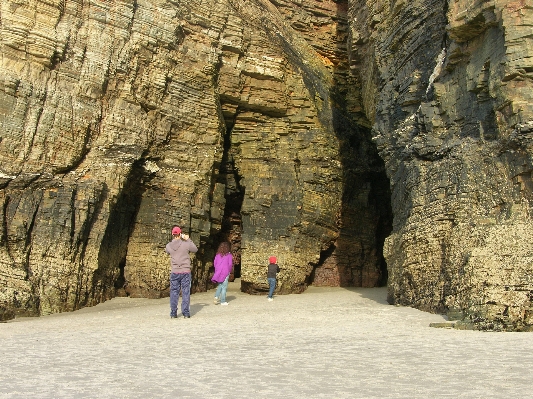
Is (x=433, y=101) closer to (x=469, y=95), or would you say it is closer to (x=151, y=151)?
(x=469, y=95)

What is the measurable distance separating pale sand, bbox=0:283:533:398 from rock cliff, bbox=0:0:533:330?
243cm

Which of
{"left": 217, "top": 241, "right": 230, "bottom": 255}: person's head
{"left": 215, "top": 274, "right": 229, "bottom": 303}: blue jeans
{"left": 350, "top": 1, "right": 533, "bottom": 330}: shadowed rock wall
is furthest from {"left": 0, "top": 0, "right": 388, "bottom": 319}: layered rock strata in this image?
{"left": 350, "top": 1, "right": 533, "bottom": 330}: shadowed rock wall

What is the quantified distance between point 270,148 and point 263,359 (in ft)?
47.9

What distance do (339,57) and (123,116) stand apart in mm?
11536

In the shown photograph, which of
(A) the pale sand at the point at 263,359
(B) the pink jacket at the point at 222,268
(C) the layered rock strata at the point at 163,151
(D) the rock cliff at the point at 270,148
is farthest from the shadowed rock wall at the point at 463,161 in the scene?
(C) the layered rock strata at the point at 163,151

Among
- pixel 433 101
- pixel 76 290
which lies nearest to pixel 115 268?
pixel 76 290

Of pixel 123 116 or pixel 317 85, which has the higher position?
pixel 317 85

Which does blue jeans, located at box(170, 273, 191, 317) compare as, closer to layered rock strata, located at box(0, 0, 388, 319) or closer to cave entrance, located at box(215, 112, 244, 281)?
layered rock strata, located at box(0, 0, 388, 319)

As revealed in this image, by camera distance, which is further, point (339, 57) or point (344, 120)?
point (339, 57)

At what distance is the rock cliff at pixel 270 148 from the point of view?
12023 millimetres

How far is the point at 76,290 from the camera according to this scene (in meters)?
14.8

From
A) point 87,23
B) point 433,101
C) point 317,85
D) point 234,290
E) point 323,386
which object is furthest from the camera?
point 317,85

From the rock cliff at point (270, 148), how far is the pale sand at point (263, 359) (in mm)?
2431

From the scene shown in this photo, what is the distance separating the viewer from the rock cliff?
12023 millimetres
